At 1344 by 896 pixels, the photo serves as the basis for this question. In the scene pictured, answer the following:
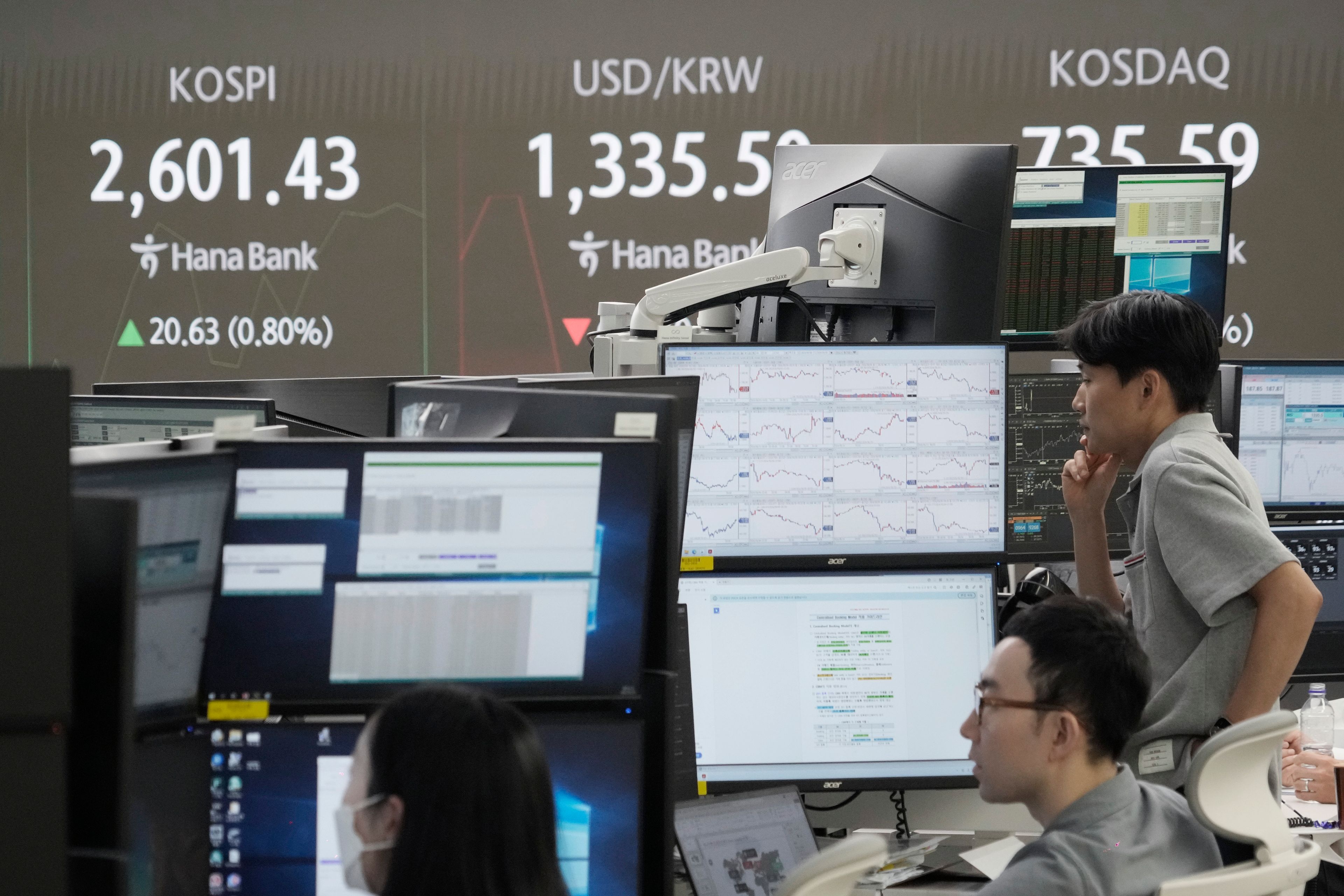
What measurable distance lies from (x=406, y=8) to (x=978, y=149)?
296cm

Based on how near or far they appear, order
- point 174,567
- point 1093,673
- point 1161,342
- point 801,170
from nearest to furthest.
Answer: point 174,567
point 1093,673
point 1161,342
point 801,170

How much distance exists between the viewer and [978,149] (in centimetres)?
258

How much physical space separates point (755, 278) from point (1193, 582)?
0.98m

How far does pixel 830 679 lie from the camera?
7.27ft

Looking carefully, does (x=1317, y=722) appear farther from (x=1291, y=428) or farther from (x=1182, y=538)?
(x=1182, y=538)

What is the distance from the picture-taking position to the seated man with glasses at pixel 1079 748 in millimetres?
1565

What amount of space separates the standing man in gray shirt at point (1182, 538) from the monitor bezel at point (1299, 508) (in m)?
1.02

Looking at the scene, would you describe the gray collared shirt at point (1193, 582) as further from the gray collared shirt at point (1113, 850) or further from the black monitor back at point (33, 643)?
the black monitor back at point (33, 643)

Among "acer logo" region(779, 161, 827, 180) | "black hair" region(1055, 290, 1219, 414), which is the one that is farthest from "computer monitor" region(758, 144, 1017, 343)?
"black hair" region(1055, 290, 1219, 414)

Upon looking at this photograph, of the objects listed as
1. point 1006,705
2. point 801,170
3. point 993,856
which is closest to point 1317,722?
point 993,856

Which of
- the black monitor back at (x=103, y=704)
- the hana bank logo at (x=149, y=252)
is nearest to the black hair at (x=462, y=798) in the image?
the black monitor back at (x=103, y=704)

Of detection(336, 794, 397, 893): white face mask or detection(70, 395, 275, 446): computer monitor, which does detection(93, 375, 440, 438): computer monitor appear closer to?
detection(70, 395, 275, 446): computer monitor

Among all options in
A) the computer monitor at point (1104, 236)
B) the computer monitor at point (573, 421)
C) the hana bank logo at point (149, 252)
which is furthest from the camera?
the hana bank logo at point (149, 252)

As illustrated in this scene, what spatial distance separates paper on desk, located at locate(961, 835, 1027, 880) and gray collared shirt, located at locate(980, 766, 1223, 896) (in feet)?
1.43
